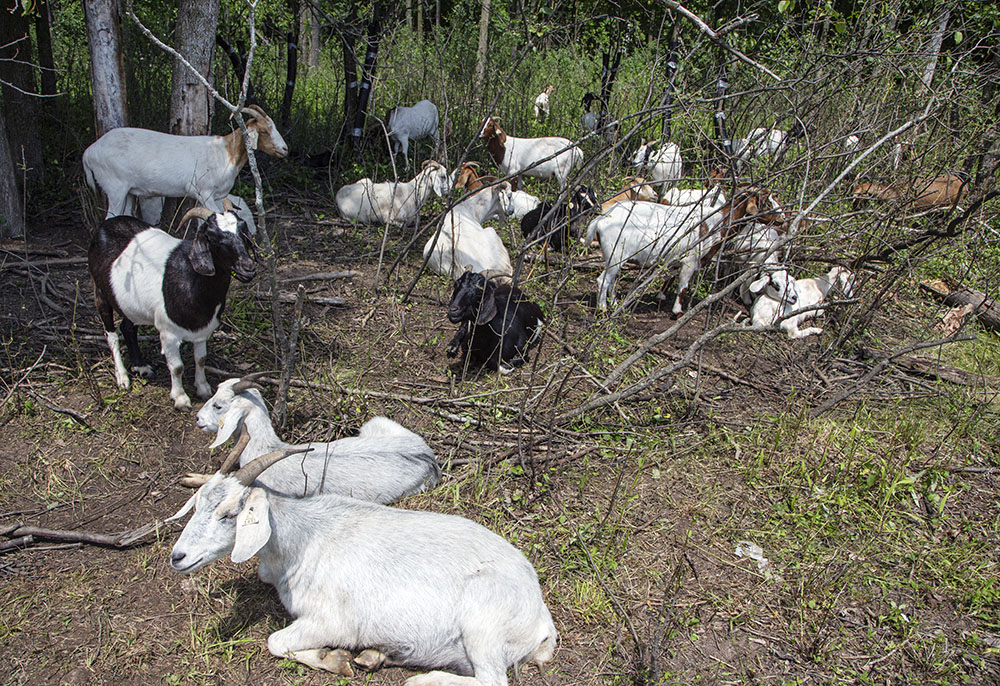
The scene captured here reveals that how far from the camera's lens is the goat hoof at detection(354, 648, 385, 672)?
2.82 metres

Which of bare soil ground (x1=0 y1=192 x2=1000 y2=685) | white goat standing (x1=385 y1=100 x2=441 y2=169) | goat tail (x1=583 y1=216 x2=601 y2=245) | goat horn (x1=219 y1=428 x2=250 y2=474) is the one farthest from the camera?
white goat standing (x1=385 y1=100 x2=441 y2=169)

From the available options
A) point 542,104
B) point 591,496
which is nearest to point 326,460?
point 591,496

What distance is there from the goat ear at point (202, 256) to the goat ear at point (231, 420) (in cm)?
98

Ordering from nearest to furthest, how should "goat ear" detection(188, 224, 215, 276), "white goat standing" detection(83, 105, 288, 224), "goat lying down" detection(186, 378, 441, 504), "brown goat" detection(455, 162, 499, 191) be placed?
"goat lying down" detection(186, 378, 441, 504)
"goat ear" detection(188, 224, 215, 276)
"white goat standing" detection(83, 105, 288, 224)
"brown goat" detection(455, 162, 499, 191)

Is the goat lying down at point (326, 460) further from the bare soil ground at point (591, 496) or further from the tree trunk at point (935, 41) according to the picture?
the tree trunk at point (935, 41)

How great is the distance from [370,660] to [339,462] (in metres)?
1.04

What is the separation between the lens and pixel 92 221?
238 inches

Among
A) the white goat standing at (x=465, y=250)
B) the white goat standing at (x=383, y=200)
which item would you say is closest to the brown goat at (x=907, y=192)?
the white goat standing at (x=465, y=250)

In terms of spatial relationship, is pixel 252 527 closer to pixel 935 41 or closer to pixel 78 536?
pixel 78 536

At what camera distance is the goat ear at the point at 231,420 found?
334cm

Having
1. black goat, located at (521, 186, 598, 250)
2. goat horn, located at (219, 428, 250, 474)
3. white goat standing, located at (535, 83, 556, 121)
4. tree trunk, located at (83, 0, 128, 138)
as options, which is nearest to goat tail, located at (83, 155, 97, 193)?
tree trunk, located at (83, 0, 128, 138)

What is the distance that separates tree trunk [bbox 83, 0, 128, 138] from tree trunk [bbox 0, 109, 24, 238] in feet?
2.93

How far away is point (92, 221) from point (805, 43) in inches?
240

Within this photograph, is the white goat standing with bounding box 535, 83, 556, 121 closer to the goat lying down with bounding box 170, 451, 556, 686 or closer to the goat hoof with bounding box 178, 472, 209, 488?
the goat hoof with bounding box 178, 472, 209, 488
